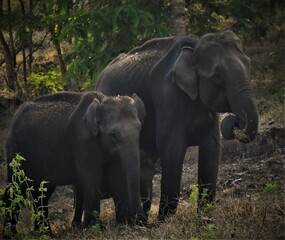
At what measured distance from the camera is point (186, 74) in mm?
9688

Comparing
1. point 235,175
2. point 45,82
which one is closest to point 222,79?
point 235,175

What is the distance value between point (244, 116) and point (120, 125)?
1651 mm

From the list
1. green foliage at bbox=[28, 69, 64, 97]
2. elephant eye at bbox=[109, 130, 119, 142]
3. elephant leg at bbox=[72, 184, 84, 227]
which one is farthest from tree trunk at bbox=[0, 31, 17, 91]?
elephant eye at bbox=[109, 130, 119, 142]

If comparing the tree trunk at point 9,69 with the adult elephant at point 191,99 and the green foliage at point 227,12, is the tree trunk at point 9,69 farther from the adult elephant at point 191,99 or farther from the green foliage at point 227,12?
the adult elephant at point 191,99

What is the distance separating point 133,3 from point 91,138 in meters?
5.73

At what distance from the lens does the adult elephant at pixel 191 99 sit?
934 centimetres

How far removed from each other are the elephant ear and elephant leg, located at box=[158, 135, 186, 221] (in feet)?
2.34

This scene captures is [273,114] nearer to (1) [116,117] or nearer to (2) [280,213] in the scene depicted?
(1) [116,117]

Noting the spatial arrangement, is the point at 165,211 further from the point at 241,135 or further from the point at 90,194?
the point at 241,135

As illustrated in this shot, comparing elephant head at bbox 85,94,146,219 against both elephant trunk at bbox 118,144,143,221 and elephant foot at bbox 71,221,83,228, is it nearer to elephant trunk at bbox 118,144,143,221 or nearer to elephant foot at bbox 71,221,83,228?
elephant trunk at bbox 118,144,143,221

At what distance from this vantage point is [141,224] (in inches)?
364

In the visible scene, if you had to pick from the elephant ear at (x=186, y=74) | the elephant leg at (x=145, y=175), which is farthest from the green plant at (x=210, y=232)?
the elephant leg at (x=145, y=175)

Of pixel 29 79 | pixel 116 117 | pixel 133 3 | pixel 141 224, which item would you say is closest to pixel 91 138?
pixel 116 117

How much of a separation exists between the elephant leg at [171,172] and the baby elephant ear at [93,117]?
3.25 ft
